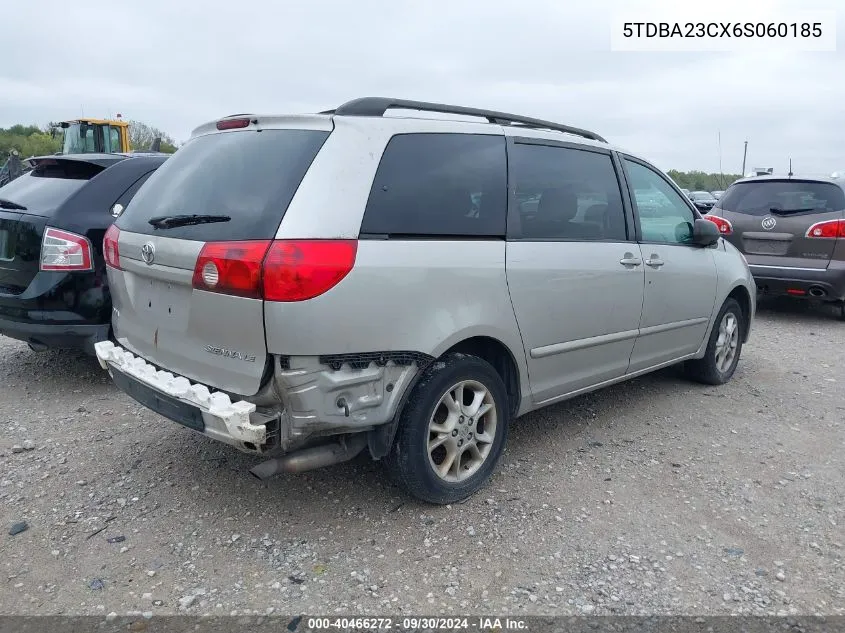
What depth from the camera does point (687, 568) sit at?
2787 millimetres

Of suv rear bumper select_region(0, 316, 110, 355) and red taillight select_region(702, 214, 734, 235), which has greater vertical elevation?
red taillight select_region(702, 214, 734, 235)

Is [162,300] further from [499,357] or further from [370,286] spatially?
[499,357]

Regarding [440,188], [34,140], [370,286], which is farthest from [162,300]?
[34,140]

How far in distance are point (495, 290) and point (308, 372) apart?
1005mm

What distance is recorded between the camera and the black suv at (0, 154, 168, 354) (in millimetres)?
4379

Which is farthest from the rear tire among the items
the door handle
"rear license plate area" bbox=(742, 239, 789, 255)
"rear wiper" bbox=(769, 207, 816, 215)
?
"rear wiper" bbox=(769, 207, 816, 215)

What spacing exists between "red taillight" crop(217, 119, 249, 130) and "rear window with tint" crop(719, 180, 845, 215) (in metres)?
6.61

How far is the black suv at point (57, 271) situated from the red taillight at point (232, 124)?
1741 millimetres

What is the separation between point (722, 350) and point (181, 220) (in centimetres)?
407

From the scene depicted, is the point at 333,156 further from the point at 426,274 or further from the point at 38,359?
the point at 38,359

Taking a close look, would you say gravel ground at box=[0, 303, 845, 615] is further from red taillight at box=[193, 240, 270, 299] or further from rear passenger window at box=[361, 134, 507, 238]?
rear passenger window at box=[361, 134, 507, 238]

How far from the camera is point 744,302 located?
17.8 ft

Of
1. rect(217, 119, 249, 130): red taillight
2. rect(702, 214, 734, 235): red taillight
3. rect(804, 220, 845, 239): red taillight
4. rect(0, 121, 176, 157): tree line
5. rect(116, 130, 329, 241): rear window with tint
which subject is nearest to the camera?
rect(116, 130, 329, 241): rear window with tint

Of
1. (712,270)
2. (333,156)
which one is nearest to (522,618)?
(333,156)
